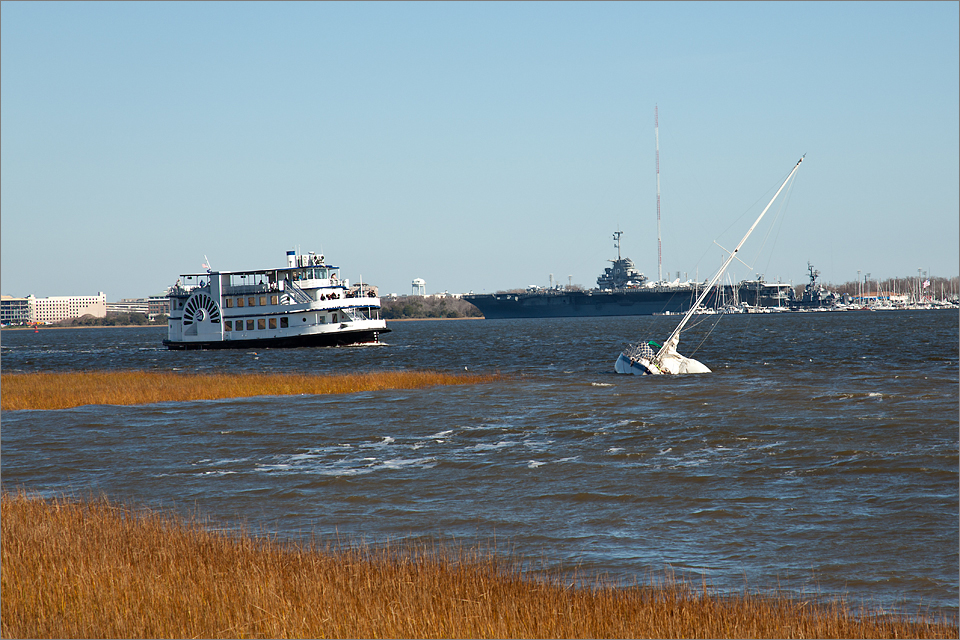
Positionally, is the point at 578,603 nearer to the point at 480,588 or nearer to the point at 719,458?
the point at 480,588

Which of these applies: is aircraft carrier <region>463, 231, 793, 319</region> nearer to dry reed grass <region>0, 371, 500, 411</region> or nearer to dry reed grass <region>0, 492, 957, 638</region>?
dry reed grass <region>0, 371, 500, 411</region>

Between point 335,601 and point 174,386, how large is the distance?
30.6 m

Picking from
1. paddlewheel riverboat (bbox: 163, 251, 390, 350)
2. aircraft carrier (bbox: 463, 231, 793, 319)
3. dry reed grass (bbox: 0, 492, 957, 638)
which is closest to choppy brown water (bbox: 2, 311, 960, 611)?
dry reed grass (bbox: 0, 492, 957, 638)

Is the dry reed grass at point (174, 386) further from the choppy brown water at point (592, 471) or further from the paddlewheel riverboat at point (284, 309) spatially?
the paddlewheel riverboat at point (284, 309)

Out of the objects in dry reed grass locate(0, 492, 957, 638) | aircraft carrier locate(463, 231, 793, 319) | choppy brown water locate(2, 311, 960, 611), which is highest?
aircraft carrier locate(463, 231, 793, 319)

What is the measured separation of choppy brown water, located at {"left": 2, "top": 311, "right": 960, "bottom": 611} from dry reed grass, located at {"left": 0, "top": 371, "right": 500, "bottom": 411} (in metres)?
2.28

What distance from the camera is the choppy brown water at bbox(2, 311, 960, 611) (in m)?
12.0

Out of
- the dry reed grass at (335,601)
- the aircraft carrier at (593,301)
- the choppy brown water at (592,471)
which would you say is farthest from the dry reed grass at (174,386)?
the aircraft carrier at (593,301)

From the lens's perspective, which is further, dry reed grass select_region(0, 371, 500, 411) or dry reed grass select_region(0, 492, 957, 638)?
dry reed grass select_region(0, 371, 500, 411)

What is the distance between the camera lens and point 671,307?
180 metres

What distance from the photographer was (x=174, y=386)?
120 feet

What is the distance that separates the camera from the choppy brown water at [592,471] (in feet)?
39.5

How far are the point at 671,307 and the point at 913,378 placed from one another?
14371 centimetres

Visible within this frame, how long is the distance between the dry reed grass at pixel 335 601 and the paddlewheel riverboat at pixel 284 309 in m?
64.8
